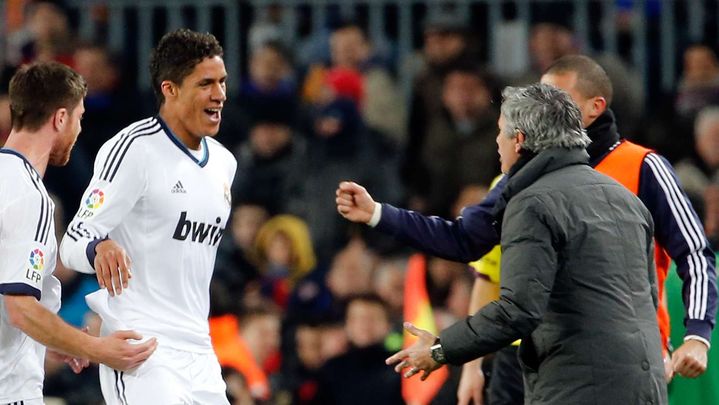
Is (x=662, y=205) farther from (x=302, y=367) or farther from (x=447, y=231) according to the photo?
(x=302, y=367)

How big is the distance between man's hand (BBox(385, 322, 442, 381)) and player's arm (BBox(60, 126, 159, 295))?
1013 mm

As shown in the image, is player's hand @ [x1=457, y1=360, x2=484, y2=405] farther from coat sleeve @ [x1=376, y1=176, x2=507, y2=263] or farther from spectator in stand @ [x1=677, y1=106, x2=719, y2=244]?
spectator in stand @ [x1=677, y1=106, x2=719, y2=244]

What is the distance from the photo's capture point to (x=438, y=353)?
5070 mm

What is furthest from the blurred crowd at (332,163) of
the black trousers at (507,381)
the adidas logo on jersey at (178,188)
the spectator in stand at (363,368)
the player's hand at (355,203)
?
the adidas logo on jersey at (178,188)

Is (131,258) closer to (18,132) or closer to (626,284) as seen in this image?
(18,132)

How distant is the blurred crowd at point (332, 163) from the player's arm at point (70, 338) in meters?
3.66

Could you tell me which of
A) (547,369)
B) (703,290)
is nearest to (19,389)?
(547,369)

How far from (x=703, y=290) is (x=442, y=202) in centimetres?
391

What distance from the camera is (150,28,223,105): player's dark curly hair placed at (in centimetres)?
563

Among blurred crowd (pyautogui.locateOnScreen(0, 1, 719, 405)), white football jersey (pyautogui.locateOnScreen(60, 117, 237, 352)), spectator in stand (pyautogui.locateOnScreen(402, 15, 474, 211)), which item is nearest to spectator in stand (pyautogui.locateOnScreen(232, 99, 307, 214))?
blurred crowd (pyautogui.locateOnScreen(0, 1, 719, 405))

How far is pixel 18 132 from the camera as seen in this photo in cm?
534

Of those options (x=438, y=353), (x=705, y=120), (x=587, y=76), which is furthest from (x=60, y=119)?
(x=705, y=120)

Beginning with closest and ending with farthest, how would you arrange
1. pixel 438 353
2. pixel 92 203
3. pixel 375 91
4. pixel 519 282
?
pixel 519 282 < pixel 438 353 < pixel 92 203 < pixel 375 91

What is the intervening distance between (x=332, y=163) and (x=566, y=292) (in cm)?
513
